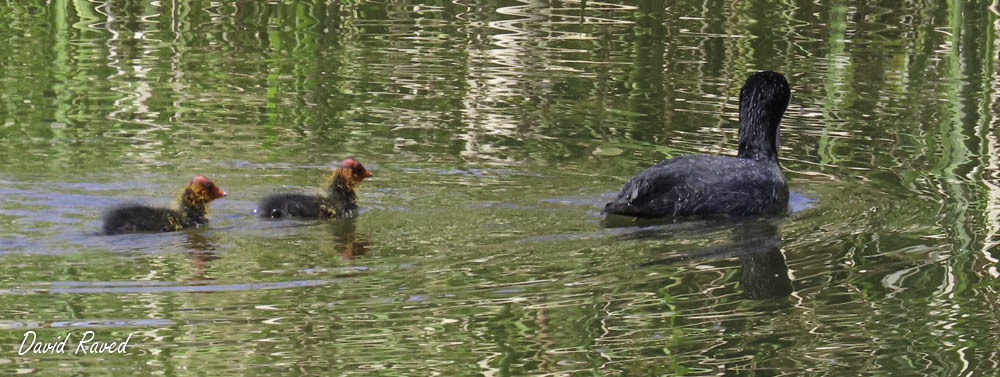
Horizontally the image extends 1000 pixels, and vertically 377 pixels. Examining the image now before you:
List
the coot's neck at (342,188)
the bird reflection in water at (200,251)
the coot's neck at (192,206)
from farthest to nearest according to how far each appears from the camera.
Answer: the coot's neck at (342,188) → the coot's neck at (192,206) → the bird reflection in water at (200,251)

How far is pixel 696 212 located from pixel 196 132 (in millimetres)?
3846

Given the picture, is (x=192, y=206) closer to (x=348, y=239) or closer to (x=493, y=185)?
(x=348, y=239)

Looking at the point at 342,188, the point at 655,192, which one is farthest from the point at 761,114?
the point at 342,188

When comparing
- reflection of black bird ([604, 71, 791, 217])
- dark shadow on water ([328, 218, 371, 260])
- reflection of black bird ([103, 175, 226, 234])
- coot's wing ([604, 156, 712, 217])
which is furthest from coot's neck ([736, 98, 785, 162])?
reflection of black bird ([103, 175, 226, 234])

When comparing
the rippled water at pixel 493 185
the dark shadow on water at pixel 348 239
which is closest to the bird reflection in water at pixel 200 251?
the rippled water at pixel 493 185

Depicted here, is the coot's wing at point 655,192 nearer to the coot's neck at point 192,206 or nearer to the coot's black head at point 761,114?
the coot's black head at point 761,114

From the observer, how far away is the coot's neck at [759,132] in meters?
10.4

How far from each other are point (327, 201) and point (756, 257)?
8.12 feet

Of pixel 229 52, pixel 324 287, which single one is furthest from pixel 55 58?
pixel 324 287

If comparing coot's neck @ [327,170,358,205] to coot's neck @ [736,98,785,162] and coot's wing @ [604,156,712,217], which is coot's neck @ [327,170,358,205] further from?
coot's neck @ [736,98,785,162]

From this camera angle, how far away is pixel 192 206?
905 cm

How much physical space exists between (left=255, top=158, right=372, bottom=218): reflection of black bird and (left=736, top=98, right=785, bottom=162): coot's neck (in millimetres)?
2523

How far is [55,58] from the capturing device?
14547 millimetres

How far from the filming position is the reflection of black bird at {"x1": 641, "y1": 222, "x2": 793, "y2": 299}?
306 inches
